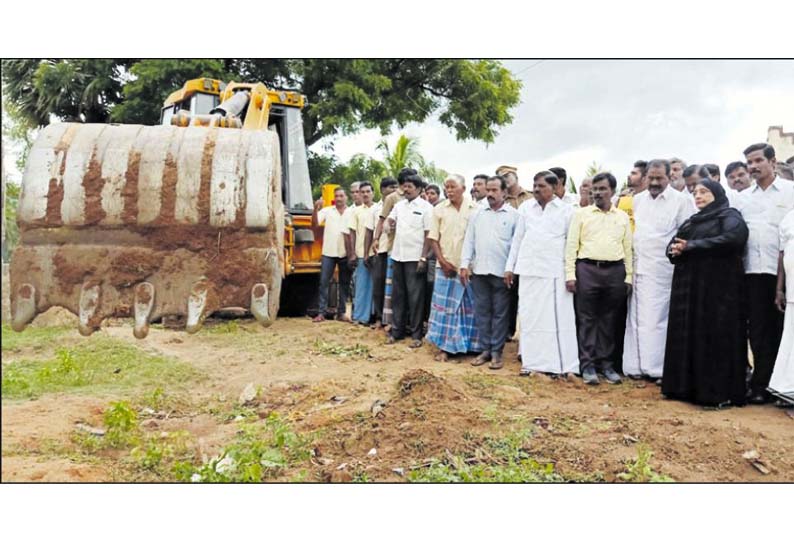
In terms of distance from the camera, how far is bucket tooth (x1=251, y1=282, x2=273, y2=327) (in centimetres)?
312

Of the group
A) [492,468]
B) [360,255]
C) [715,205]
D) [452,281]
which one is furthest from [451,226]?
[492,468]

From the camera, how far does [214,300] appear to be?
3137mm

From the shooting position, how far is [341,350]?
21.6ft

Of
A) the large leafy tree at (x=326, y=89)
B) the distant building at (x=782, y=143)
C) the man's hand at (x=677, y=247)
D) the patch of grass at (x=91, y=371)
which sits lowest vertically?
the patch of grass at (x=91, y=371)

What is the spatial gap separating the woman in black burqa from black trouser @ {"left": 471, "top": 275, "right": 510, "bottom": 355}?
5.02ft

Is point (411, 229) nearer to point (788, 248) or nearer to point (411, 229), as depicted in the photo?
point (411, 229)

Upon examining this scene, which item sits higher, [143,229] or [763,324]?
[143,229]

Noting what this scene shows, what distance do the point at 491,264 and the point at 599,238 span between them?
99 centimetres

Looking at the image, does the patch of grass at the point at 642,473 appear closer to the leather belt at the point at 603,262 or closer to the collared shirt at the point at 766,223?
the collared shirt at the point at 766,223

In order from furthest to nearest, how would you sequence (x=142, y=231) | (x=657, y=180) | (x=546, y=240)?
(x=546, y=240)
(x=657, y=180)
(x=142, y=231)

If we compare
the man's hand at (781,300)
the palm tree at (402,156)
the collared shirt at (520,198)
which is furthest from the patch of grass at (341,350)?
the palm tree at (402,156)

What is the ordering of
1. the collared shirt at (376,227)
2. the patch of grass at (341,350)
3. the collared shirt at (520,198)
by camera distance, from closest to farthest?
the patch of grass at (341,350), the collared shirt at (520,198), the collared shirt at (376,227)

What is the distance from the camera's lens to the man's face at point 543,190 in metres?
5.54

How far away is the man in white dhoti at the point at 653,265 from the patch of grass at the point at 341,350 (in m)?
2.42
